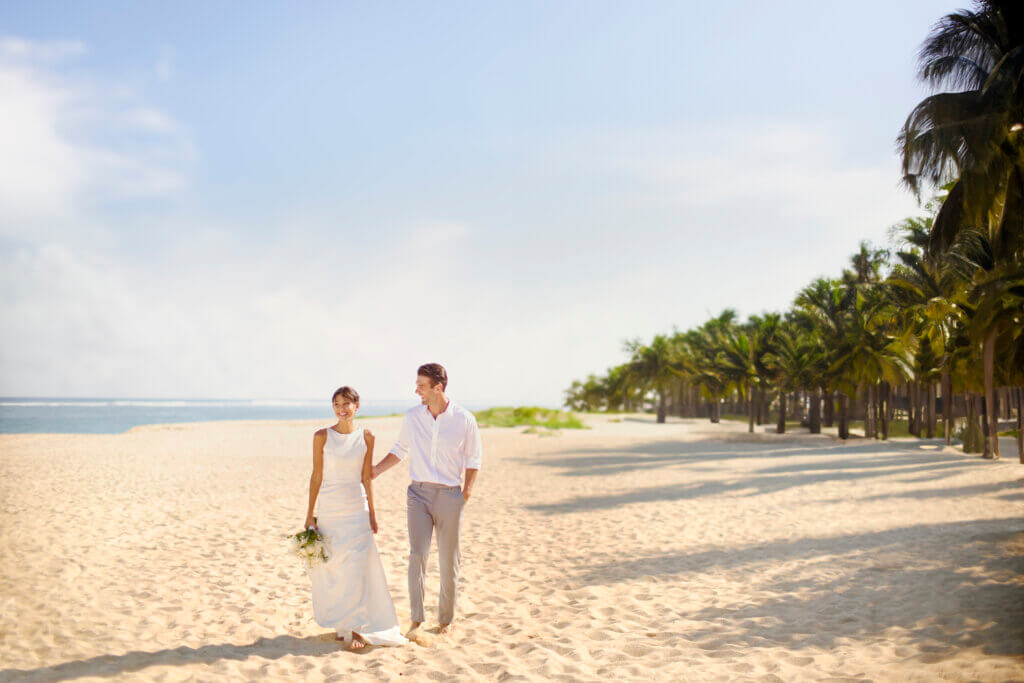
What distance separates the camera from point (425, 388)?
4941 mm

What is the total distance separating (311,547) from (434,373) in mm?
1554

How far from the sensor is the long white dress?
4.77m

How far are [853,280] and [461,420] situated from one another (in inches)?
1756

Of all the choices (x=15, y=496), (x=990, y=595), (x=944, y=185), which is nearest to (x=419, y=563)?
(x=990, y=595)

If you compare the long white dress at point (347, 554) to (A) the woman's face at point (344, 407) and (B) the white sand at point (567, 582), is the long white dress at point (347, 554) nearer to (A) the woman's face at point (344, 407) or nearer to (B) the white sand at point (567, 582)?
(A) the woman's face at point (344, 407)

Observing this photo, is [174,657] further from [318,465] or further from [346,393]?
[346,393]

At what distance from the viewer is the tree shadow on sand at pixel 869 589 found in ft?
16.8

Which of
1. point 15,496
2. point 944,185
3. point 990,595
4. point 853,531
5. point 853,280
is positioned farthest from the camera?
point 853,280

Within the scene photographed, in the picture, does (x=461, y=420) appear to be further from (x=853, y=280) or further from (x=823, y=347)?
(x=853, y=280)

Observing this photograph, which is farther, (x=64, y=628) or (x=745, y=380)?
(x=745, y=380)

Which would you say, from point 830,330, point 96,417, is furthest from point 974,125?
point 96,417

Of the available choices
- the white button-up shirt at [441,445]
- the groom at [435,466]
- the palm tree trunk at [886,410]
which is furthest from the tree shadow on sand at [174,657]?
the palm tree trunk at [886,410]

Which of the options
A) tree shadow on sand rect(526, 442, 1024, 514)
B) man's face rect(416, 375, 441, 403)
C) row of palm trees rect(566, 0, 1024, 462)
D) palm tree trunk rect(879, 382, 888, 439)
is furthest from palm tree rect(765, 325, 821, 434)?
man's face rect(416, 375, 441, 403)

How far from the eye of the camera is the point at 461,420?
16.4ft
